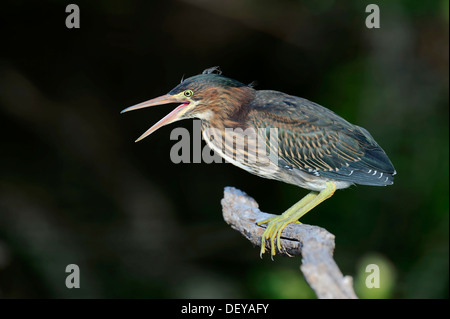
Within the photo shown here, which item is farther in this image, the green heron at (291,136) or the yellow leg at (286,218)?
the green heron at (291,136)

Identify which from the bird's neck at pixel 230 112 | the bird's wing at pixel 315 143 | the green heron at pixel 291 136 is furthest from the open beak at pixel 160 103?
the bird's wing at pixel 315 143

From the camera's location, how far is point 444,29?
5535 millimetres

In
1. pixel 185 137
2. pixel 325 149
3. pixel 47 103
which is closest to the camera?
pixel 325 149

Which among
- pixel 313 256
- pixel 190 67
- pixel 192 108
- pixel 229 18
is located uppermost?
pixel 229 18

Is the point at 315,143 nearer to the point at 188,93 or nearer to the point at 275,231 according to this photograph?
the point at 275,231

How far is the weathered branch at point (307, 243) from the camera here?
252 cm

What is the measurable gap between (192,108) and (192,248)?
2.56 metres

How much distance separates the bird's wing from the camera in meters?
3.62

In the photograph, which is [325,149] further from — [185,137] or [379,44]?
[379,44]

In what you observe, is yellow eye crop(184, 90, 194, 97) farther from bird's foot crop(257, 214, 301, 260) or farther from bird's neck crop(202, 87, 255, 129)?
bird's foot crop(257, 214, 301, 260)

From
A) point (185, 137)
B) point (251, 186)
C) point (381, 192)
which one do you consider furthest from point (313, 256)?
point (251, 186)

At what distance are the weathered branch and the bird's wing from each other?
402 mm

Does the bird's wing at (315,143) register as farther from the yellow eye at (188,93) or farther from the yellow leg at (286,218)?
the yellow eye at (188,93)

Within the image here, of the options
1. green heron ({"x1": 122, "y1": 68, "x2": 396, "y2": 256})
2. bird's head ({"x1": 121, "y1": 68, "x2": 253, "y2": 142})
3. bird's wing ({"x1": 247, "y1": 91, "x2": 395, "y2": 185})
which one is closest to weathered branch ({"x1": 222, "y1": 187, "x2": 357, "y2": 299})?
green heron ({"x1": 122, "y1": 68, "x2": 396, "y2": 256})
